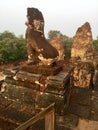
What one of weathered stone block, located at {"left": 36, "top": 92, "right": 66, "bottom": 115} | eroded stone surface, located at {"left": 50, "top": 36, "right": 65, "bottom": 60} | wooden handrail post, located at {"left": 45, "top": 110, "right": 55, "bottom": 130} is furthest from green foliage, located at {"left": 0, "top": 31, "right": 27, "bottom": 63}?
wooden handrail post, located at {"left": 45, "top": 110, "right": 55, "bottom": 130}

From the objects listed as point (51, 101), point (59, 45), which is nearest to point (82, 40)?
point (59, 45)

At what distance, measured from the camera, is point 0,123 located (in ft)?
10.9

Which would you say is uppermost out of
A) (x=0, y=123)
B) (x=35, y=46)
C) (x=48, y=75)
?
(x=35, y=46)

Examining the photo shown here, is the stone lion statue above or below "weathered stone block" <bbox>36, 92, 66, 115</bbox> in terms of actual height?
above

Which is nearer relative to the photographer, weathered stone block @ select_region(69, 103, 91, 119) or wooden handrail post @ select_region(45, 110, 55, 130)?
wooden handrail post @ select_region(45, 110, 55, 130)

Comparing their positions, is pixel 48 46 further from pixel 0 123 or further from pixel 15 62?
pixel 15 62

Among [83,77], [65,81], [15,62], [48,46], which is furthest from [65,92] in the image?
[15,62]

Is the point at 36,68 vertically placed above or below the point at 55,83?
above

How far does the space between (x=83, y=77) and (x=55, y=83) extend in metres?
3.25

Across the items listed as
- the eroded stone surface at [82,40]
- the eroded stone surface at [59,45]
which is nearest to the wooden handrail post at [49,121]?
the eroded stone surface at [82,40]

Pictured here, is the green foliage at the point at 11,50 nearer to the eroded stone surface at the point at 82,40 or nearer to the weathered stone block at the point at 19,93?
the eroded stone surface at the point at 82,40

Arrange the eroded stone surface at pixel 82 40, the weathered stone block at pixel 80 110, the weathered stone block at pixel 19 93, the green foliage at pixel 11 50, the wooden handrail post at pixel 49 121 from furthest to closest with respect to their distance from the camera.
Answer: the green foliage at pixel 11 50, the eroded stone surface at pixel 82 40, the weathered stone block at pixel 19 93, the weathered stone block at pixel 80 110, the wooden handrail post at pixel 49 121

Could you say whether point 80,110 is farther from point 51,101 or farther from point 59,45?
point 59,45

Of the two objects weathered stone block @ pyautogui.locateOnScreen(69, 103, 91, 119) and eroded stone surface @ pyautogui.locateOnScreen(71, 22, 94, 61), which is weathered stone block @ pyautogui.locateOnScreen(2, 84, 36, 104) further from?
eroded stone surface @ pyautogui.locateOnScreen(71, 22, 94, 61)
